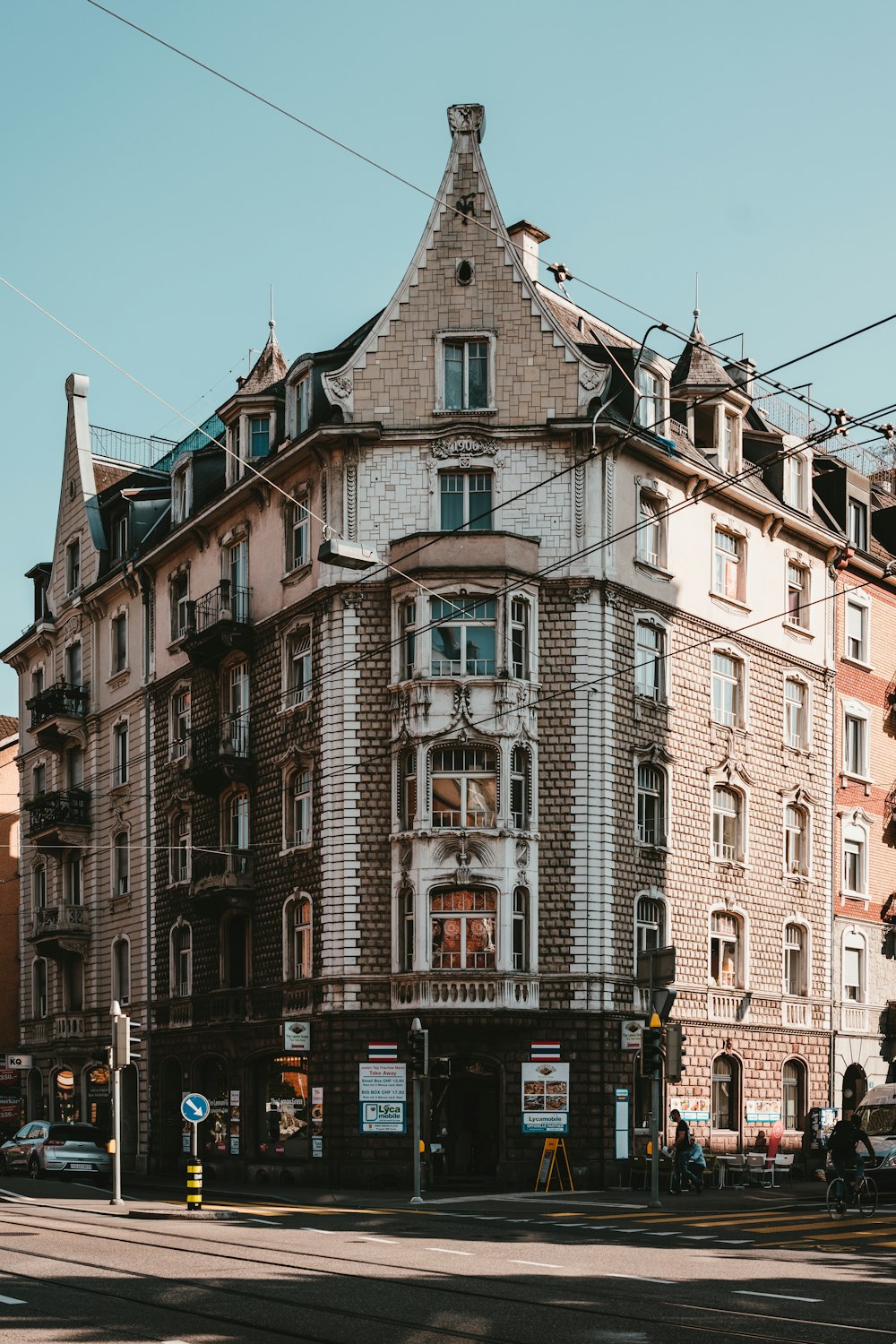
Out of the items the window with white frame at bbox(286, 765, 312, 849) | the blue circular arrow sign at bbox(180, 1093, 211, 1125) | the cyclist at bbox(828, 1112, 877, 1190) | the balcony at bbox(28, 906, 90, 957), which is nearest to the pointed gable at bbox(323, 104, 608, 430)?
the window with white frame at bbox(286, 765, 312, 849)

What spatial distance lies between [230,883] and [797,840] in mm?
14900

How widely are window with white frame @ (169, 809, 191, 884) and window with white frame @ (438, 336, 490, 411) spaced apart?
14528 mm

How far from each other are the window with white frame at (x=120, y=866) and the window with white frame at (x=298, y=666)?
11670 millimetres

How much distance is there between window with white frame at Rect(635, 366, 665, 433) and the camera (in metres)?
40.8

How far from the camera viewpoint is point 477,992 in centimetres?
3669

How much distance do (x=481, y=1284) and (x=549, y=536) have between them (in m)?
23.7

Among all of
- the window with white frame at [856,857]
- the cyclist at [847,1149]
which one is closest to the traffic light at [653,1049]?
the cyclist at [847,1149]

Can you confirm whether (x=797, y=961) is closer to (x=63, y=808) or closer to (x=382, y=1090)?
(x=382, y=1090)

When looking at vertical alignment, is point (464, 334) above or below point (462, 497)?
above

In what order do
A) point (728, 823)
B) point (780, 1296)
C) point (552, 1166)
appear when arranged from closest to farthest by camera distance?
point (780, 1296)
point (552, 1166)
point (728, 823)

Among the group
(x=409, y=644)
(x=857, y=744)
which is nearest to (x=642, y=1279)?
(x=409, y=644)

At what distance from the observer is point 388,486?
39.5 m

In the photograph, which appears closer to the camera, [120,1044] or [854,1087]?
[120,1044]

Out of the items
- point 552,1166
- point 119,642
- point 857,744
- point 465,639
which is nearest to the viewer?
point 552,1166
